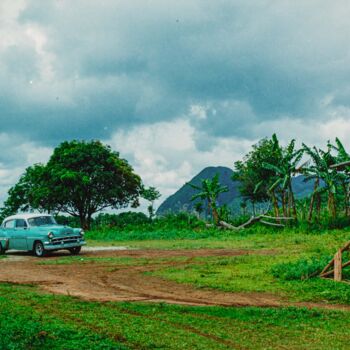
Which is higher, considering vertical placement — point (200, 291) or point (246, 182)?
point (246, 182)

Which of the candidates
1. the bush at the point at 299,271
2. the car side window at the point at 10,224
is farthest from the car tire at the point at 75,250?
the bush at the point at 299,271

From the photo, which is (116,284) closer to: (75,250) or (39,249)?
(39,249)

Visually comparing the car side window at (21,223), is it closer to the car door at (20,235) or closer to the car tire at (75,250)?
the car door at (20,235)

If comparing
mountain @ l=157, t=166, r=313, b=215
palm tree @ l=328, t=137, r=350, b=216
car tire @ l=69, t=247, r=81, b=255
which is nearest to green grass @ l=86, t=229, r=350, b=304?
car tire @ l=69, t=247, r=81, b=255

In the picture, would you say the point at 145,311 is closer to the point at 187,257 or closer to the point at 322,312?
the point at 322,312

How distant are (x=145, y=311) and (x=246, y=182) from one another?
48.3 m

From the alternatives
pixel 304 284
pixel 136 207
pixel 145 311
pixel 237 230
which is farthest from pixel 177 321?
pixel 136 207

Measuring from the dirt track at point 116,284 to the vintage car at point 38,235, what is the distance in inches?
100

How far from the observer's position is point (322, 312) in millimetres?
9469

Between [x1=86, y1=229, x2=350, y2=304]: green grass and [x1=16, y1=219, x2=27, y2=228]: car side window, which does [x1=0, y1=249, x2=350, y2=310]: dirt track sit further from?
[x1=16, y1=219, x2=27, y2=228]: car side window

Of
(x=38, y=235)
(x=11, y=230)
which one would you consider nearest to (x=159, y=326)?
(x=38, y=235)

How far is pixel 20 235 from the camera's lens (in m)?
22.8

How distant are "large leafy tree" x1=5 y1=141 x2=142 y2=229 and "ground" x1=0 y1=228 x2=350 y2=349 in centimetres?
3175

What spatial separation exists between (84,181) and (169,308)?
1502 inches
